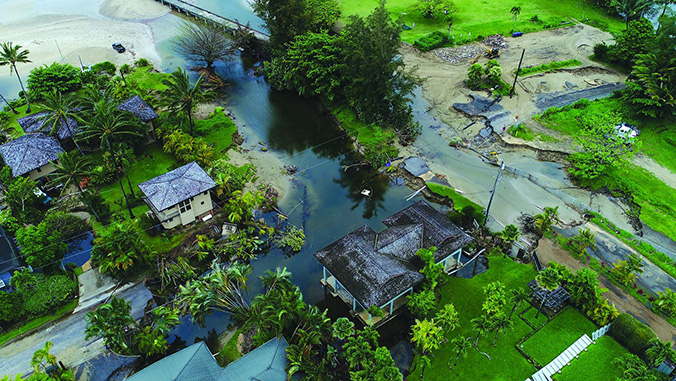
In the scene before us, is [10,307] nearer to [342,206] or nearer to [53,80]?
[342,206]

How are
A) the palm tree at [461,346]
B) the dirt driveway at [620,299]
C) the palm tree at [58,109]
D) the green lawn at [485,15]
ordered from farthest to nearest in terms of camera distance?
the green lawn at [485,15] < the palm tree at [58,109] < the dirt driveway at [620,299] < the palm tree at [461,346]

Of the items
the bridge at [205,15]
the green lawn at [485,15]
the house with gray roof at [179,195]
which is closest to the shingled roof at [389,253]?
the house with gray roof at [179,195]

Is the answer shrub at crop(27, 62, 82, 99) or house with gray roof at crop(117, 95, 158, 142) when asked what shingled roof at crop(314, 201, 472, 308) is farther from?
shrub at crop(27, 62, 82, 99)

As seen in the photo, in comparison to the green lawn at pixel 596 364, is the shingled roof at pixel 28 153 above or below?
above

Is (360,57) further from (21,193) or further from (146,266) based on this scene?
(21,193)

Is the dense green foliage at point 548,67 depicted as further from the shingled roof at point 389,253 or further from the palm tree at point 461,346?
the palm tree at point 461,346

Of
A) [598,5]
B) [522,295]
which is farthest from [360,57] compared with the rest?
[598,5]

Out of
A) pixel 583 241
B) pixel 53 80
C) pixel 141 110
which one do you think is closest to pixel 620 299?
pixel 583 241
